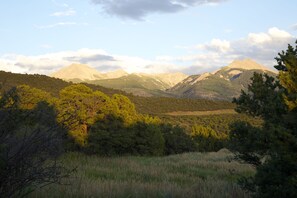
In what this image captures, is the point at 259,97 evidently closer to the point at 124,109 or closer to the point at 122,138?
the point at 122,138

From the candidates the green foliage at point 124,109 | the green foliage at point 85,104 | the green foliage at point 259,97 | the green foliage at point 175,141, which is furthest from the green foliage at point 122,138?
the green foliage at point 259,97

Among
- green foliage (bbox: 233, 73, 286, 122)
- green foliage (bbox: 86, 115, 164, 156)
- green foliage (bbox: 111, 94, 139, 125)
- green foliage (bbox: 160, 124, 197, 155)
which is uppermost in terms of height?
green foliage (bbox: 233, 73, 286, 122)

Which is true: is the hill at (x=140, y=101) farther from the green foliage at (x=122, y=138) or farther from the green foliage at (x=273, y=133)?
the green foliage at (x=273, y=133)

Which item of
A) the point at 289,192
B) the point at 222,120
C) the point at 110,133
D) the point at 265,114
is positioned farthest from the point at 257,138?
the point at 222,120

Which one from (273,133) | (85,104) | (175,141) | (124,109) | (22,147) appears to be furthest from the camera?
(175,141)

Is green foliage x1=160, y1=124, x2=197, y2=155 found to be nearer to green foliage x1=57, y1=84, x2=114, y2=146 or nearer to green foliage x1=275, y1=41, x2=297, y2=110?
green foliage x1=57, y1=84, x2=114, y2=146

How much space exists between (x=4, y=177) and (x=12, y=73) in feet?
260

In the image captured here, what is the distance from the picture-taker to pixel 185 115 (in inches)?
3757

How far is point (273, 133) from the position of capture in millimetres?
5531

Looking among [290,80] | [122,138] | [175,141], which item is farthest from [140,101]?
[290,80]

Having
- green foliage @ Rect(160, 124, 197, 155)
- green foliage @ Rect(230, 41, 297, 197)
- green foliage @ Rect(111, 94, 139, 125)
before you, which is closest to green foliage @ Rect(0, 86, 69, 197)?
green foliage @ Rect(230, 41, 297, 197)

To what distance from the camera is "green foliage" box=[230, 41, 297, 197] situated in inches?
218

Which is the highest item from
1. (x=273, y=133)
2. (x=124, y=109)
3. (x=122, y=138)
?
(x=273, y=133)

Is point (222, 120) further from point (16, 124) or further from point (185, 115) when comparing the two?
point (16, 124)
